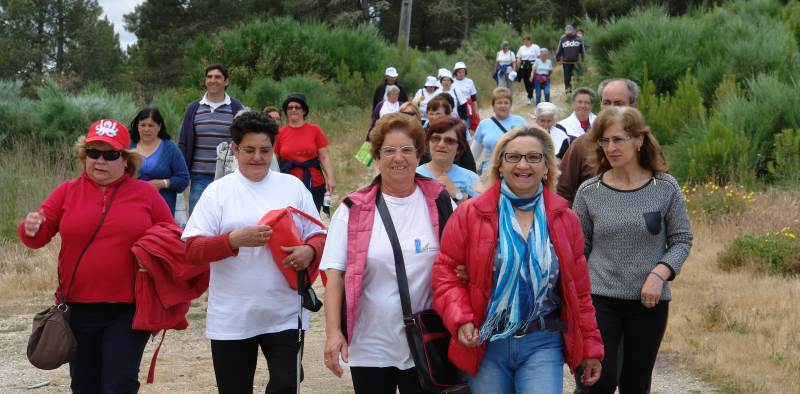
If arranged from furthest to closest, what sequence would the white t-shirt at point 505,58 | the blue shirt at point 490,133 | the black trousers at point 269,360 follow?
the white t-shirt at point 505,58
the blue shirt at point 490,133
the black trousers at point 269,360

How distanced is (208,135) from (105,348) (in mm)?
4234

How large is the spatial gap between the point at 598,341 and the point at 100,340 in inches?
95.0

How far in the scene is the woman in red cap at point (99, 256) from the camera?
187 inches

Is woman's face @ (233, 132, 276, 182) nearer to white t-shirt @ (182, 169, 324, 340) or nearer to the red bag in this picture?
white t-shirt @ (182, 169, 324, 340)

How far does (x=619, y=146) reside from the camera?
481 centimetres

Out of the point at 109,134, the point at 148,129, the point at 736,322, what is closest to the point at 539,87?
the point at 736,322

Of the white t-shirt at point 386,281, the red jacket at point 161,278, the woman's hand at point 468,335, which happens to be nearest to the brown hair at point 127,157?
the red jacket at point 161,278

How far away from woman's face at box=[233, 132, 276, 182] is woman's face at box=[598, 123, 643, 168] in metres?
1.66

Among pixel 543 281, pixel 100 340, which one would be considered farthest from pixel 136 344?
pixel 543 281

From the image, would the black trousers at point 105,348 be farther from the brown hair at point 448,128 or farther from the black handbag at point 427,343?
the brown hair at point 448,128

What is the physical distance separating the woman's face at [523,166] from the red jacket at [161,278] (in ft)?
5.46

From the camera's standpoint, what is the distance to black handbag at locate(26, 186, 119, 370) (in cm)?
464

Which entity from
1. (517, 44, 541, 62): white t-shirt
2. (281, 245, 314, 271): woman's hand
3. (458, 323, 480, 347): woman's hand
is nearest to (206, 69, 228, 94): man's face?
(281, 245, 314, 271): woman's hand

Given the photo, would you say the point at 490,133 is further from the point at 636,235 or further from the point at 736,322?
the point at 636,235
